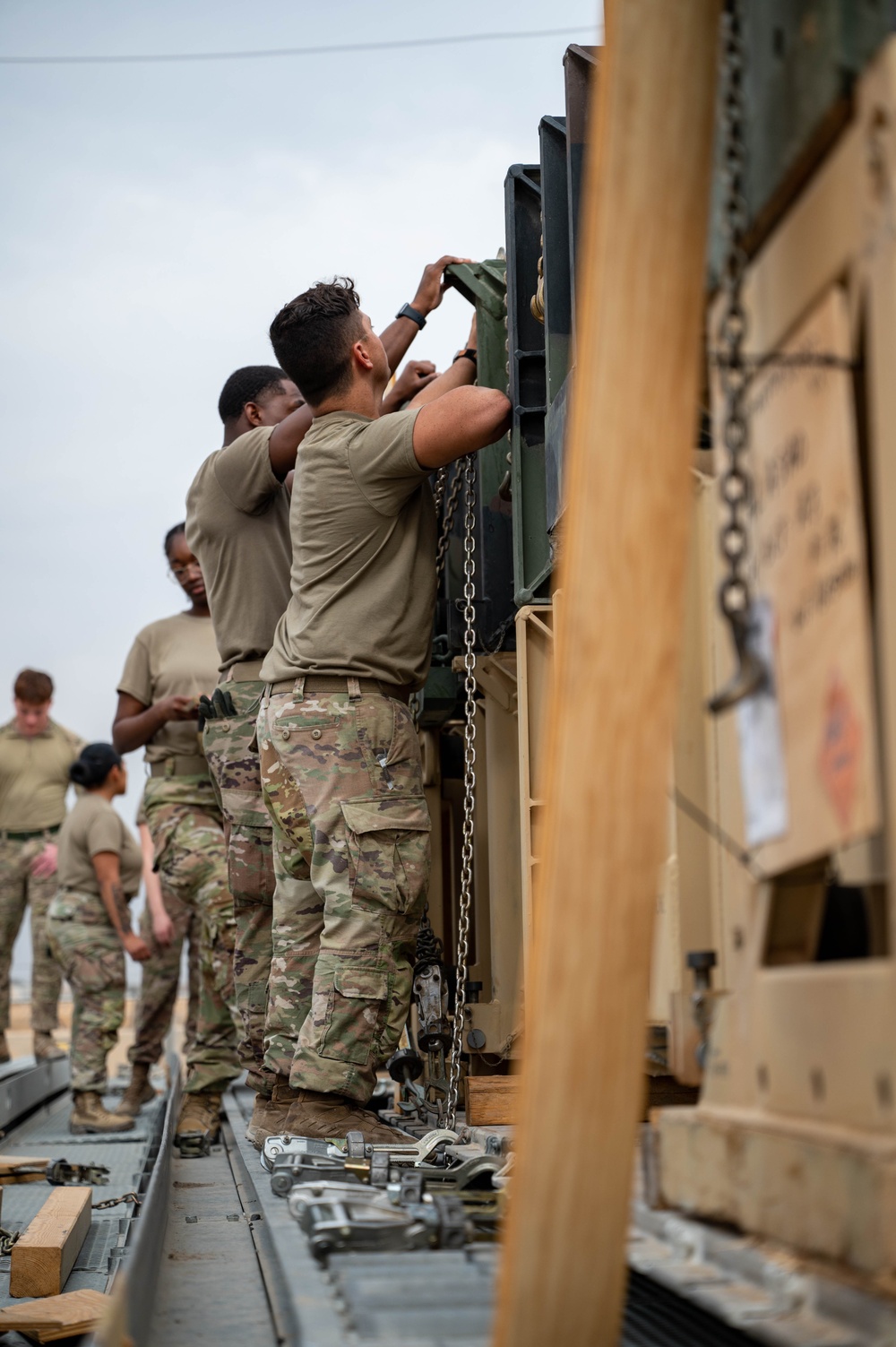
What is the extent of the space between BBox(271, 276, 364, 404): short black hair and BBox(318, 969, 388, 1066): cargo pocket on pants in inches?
68.3

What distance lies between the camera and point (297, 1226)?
99.5 inches

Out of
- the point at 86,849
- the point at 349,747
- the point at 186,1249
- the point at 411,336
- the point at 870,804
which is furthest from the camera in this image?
the point at 86,849

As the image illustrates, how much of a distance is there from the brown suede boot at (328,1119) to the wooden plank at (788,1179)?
6.21ft

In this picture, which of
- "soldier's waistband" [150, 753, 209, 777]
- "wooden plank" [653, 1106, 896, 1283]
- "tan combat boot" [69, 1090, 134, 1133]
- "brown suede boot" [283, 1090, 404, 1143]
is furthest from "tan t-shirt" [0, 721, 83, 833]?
"wooden plank" [653, 1106, 896, 1283]

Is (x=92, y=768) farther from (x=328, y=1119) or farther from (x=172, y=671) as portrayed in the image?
(x=328, y=1119)

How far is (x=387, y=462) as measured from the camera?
13.0ft

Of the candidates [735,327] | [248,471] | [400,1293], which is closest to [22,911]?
[248,471]

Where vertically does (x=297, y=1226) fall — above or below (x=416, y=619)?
below

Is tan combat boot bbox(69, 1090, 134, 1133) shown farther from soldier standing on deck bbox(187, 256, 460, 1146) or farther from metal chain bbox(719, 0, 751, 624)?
metal chain bbox(719, 0, 751, 624)

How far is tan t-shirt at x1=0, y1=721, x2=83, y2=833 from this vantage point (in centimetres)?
1117

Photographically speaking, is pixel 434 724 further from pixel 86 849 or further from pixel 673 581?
pixel 673 581

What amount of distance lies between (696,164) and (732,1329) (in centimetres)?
147

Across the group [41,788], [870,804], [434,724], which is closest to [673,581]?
[870,804]

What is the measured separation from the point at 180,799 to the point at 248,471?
234 centimetres
